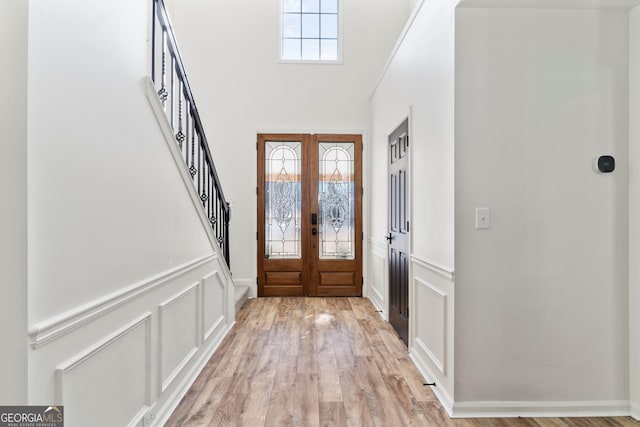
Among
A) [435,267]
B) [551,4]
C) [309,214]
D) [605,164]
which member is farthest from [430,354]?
[309,214]

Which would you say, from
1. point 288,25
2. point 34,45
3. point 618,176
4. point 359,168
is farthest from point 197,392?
point 288,25

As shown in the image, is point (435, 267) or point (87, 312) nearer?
point (87, 312)

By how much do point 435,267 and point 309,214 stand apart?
294 centimetres

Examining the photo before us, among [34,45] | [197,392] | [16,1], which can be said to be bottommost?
[197,392]

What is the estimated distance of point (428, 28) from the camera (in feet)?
8.82

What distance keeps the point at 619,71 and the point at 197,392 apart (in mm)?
3233

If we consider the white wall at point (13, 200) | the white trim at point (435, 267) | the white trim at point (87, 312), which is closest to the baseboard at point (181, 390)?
the white trim at point (87, 312)

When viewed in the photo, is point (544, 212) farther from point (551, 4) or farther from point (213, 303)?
point (213, 303)

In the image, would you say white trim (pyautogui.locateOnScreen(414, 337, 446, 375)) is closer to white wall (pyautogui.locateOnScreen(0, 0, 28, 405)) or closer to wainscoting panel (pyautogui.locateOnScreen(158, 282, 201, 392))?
wainscoting panel (pyautogui.locateOnScreen(158, 282, 201, 392))

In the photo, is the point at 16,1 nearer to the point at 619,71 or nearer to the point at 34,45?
the point at 34,45

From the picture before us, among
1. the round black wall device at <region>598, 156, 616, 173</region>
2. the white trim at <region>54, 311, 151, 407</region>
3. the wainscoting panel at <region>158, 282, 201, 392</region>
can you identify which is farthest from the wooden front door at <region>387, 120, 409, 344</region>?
the white trim at <region>54, 311, 151, 407</region>

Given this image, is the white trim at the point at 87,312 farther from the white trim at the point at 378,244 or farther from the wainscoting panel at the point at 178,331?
the white trim at the point at 378,244

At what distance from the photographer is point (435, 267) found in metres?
2.54

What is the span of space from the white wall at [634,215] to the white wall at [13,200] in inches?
113
